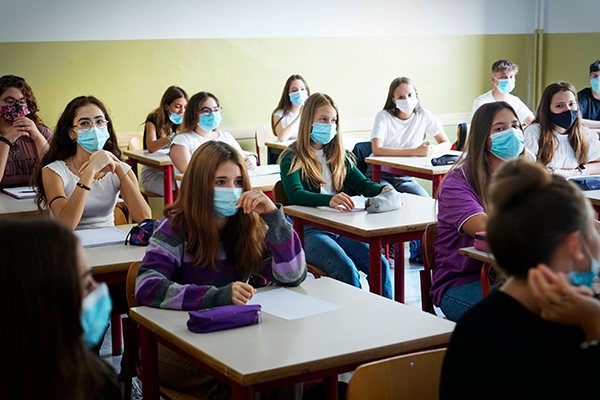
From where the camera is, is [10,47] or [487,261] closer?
[487,261]

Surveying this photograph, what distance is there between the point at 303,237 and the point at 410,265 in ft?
5.05

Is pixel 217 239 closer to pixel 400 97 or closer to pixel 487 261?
pixel 487 261

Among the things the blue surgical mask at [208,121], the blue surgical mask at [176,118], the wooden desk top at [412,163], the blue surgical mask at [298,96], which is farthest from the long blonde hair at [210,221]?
the blue surgical mask at [298,96]

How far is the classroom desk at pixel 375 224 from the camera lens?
9.11ft

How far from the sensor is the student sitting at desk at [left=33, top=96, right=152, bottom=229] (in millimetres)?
2996

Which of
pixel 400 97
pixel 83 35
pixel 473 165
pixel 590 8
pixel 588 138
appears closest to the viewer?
pixel 473 165

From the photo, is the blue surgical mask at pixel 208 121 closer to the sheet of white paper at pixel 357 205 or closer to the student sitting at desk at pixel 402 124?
the student sitting at desk at pixel 402 124

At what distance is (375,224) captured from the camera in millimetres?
2846

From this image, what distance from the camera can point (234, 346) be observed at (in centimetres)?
158

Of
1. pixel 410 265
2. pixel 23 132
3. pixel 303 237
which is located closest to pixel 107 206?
pixel 303 237

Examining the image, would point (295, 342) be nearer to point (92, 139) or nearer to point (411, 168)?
point (92, 139)

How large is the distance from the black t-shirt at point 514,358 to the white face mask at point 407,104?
13.2 feet

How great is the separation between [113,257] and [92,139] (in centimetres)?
89

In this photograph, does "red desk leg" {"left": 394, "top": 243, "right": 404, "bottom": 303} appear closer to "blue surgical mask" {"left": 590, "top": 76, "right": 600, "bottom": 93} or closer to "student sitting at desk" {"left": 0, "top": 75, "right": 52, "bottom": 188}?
"student sitting at desk" {"left": 0, "top": 75, "right": 52, "bottom": 188}
